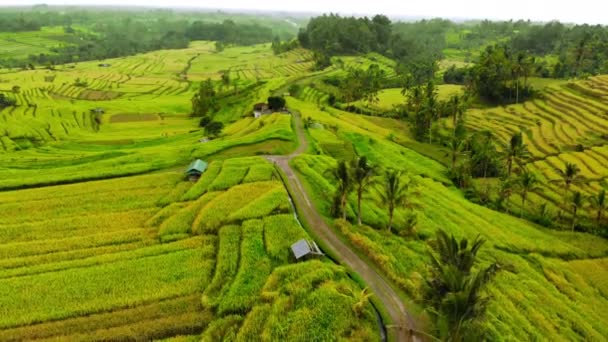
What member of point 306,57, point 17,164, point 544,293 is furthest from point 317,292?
point 306,57

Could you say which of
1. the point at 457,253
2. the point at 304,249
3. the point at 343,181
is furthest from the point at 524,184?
the point at 304,249

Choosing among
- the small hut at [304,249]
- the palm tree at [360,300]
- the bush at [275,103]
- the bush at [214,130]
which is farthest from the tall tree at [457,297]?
the bush at [275,103]

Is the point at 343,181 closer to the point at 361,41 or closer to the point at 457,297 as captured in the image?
the point at 457,297

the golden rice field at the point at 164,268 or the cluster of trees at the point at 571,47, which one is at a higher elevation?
the cluster of trees at the point at 571,47

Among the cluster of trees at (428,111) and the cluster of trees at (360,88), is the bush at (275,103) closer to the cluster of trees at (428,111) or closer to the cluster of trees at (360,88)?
the cluster of trees at (360,88)

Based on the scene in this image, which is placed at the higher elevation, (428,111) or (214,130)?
(428,111)

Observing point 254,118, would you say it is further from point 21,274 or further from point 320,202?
point 21,274
